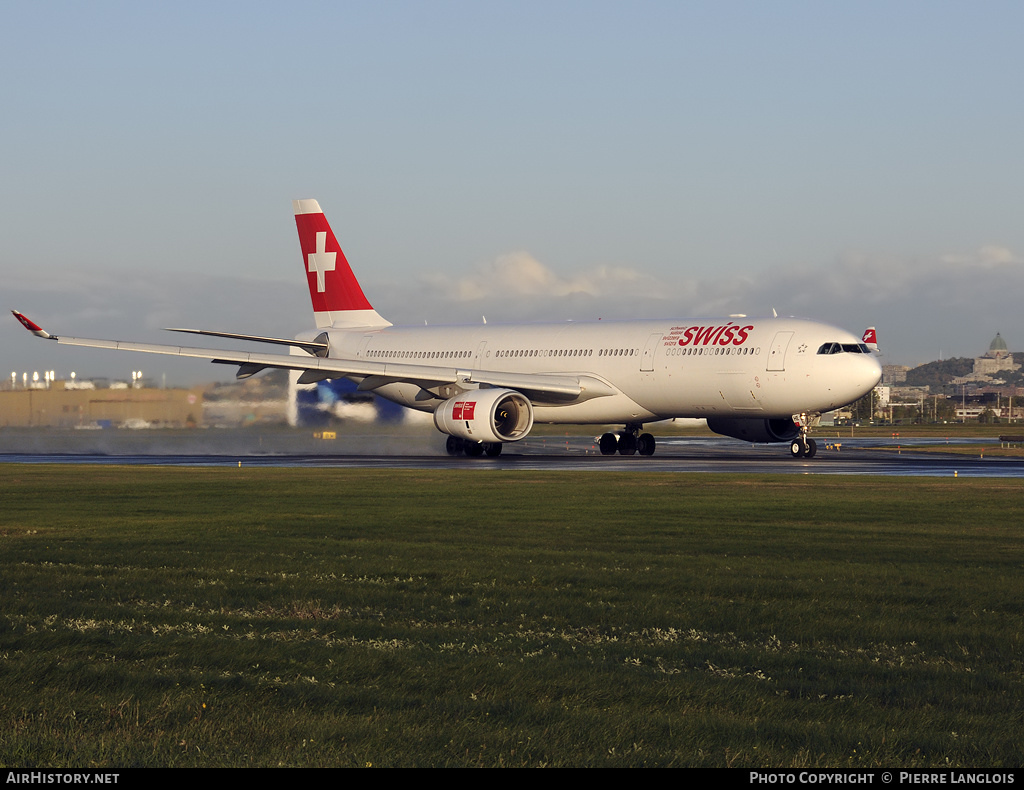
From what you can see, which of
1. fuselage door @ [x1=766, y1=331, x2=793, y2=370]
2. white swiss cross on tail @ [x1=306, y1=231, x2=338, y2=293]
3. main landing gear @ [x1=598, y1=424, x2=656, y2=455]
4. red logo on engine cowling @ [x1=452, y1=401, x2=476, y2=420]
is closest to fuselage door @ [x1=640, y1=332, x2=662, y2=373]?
main landing gear @ [x1=598, y1=424, x2=656, y2=455]

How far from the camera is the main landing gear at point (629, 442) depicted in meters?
45.4

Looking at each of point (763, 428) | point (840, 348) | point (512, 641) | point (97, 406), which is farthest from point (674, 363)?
point (512, 641)

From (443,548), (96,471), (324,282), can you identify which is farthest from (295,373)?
(443,548)

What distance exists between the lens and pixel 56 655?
813 cm

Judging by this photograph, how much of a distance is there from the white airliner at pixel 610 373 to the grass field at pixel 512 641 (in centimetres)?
2056

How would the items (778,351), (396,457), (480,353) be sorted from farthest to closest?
1. (480,353)
2. (396,457)
3. (778,351)

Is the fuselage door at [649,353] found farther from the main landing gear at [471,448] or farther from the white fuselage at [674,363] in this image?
the main landing gear at [471,448]

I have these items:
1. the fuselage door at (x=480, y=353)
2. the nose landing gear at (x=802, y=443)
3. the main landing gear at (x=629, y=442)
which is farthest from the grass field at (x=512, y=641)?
the fuselage door at (x=480, y=353)

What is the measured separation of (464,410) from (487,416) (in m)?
0.94

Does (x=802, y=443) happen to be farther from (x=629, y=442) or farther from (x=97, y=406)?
(x=97, y=406)

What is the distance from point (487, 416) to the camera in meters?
39.6

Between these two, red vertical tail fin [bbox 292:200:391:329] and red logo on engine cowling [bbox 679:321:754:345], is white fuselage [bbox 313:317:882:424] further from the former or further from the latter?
red vertical tail fin [bbox 292:200:391:329]

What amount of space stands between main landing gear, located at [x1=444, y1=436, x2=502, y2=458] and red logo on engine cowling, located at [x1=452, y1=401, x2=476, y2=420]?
107 inches

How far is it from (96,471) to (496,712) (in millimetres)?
28963
